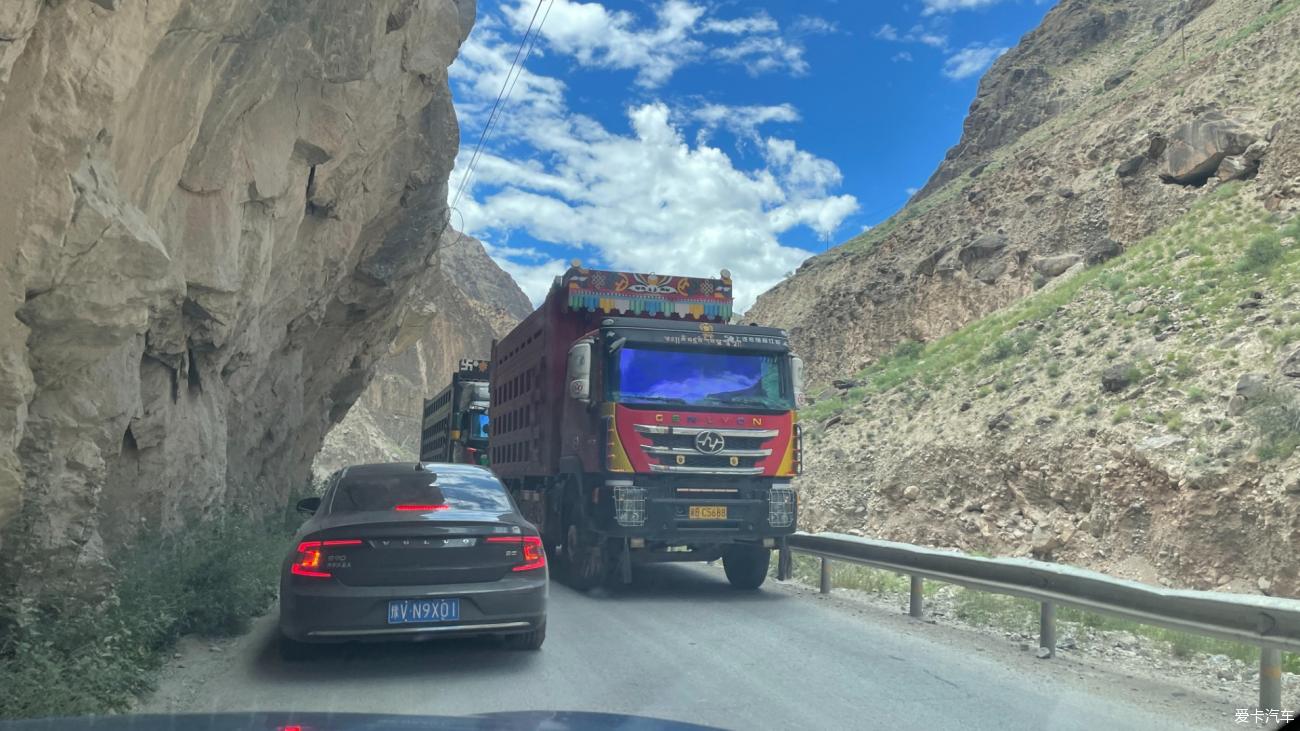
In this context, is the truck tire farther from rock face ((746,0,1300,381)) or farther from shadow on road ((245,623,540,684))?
rock face ((746,0,1300,381))

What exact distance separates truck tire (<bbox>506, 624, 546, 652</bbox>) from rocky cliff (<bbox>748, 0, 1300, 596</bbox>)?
11982 mm

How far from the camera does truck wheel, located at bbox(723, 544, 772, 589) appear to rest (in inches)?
480

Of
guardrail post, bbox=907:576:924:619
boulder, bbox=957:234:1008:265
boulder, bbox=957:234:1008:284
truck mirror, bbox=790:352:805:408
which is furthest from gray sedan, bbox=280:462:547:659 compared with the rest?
boulder, bbox=957:234:1008:265

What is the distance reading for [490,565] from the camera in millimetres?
7148

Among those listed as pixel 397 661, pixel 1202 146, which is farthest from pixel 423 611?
pixel 1202 146

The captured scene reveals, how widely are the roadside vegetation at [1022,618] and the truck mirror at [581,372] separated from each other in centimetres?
424

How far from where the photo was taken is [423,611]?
6.84 metres

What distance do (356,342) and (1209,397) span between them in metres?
17.8

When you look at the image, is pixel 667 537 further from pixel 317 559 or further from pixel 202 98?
pixel 202 98

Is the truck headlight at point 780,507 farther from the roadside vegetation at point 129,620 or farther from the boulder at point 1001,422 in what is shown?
the boulder at point 1001,422

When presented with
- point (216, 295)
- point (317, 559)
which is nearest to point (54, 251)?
point (317, 559)

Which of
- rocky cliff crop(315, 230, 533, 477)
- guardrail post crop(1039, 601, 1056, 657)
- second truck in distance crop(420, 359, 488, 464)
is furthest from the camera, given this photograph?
rocky cliff crop(315, 230, 533, 477)

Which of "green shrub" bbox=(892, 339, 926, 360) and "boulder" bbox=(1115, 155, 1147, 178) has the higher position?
"boulder" bbox=(1115, 155, 1147, 178)

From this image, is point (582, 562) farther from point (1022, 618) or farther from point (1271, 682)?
point (1271, 682)
